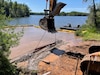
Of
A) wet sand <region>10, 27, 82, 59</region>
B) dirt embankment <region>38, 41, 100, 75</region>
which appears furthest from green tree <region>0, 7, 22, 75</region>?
wet sand <region>10, 27, 82, 59</region>

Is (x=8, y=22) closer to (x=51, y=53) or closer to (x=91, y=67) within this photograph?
(x=91, y=67)

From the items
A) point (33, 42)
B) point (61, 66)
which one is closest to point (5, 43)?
point (61, 66)

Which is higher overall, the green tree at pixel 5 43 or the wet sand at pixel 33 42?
the green tree at pixel 5 43

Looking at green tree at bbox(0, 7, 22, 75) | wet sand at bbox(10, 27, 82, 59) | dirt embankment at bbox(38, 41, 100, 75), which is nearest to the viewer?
green tree at bbox(0, 7, 22, 75)

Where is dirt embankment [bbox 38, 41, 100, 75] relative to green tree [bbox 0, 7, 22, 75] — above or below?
below

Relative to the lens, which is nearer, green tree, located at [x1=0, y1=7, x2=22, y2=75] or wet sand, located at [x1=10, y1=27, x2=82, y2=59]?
green tree, located at [x1=0, y1=7, x2=22, y2=75]

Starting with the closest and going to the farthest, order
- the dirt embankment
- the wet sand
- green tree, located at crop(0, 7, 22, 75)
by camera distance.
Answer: green tree, located at crop(0, 7, 22, 75)
the dirt embankment
the wet sand

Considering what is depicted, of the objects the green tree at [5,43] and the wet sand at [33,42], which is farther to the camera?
the wet sand at [33,42]

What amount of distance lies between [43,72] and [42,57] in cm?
225

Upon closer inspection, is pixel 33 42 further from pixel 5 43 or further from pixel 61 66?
pixel 5 43

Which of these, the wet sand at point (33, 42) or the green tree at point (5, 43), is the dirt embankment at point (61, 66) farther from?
the wet sand at point (33, 42)

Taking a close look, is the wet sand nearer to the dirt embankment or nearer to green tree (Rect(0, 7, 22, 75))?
the dirt embankment

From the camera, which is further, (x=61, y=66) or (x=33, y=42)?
(x=33, y=42)

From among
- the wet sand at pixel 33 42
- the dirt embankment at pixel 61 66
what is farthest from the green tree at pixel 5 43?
the wet sand at pixel 33 42
